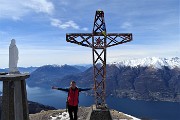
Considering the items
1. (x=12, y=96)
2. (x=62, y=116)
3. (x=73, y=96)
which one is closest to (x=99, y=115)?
(x=73, y=96)

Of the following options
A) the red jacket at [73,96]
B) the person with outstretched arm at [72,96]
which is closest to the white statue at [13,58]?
the person with outstretched arm at [72,96]

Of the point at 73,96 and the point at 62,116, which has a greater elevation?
the point at 73,96

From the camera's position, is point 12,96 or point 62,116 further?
point 62,116

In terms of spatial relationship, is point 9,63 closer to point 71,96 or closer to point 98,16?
point 71,96

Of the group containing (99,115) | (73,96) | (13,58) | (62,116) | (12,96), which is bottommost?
(62,116)

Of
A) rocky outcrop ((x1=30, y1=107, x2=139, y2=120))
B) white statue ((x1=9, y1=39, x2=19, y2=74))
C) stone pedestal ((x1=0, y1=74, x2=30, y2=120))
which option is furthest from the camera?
rocky outcrop ((x1=30, y1=107, x2=139, y2=120))

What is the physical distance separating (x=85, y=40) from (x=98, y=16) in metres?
2.10

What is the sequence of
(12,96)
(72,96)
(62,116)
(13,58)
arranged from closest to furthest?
1. (12,96)
2. (13,58)
3. (72,96)
4. (62,116)

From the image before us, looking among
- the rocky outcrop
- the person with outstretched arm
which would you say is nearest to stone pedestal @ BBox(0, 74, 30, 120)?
the person with outstretched arm

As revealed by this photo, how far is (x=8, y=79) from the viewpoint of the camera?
394 inches

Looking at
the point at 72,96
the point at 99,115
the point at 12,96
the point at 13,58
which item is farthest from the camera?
the point at 99,115

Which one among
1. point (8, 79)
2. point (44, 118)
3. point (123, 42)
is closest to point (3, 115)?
point (8, 79)

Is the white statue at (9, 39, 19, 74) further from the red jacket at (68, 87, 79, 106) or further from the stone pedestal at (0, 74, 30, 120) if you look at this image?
the red jacket at (68, 87, 79, 106)

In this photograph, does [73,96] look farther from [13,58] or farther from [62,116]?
[62,116]
